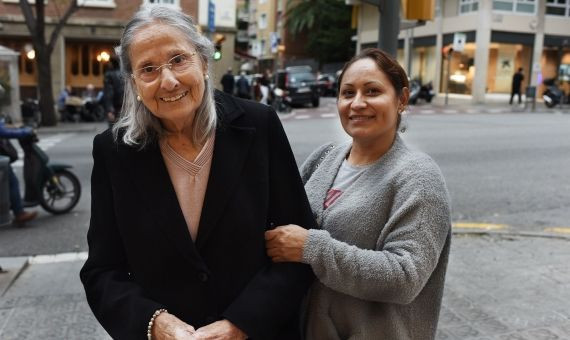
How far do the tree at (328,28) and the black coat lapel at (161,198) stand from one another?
4703 centimetres

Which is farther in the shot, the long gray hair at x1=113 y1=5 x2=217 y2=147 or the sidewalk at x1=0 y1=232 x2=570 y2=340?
the sidewalk at x1=0 y1=232 x2=570 y2=340

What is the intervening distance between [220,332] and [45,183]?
6.05 metres

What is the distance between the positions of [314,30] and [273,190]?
4958 centimetres

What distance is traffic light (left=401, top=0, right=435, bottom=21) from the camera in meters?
5.02

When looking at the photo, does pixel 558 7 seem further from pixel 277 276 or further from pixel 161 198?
pixel 161 198

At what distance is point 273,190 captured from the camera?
1.84 metres

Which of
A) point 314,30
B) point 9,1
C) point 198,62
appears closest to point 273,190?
point 198,62

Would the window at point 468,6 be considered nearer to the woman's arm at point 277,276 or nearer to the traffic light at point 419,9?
the traffic light at point 419,9

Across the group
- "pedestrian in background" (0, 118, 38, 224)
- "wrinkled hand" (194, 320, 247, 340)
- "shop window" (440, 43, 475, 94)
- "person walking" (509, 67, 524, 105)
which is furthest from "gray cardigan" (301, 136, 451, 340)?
"shop window" (440, 43, 475, 94)

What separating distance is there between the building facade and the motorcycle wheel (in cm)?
2226

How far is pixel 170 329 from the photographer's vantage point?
171cm

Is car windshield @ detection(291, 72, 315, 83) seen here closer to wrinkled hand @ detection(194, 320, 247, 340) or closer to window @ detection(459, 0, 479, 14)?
window @ detection(459, 0, 479, 14)

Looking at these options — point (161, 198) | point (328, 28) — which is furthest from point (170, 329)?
point (328, 28)

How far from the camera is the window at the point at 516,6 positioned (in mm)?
28894
